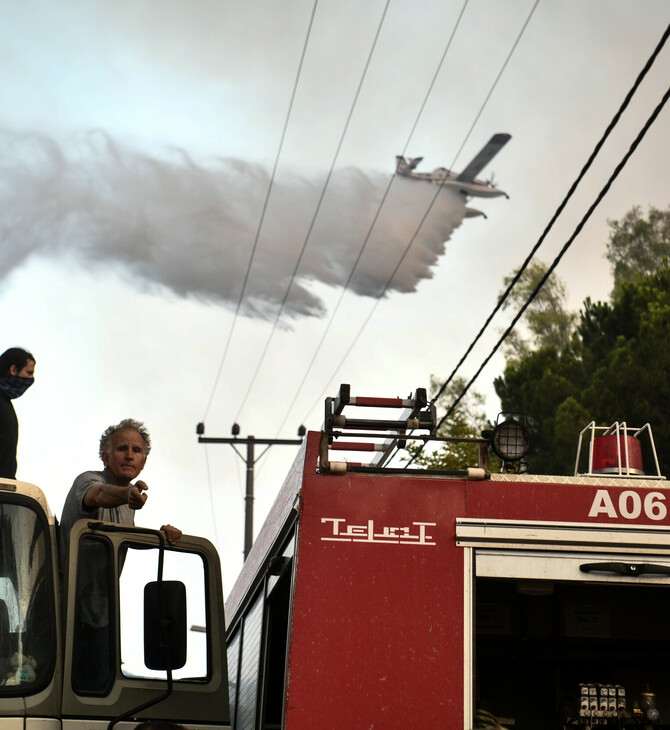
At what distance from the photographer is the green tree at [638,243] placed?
4916 cm

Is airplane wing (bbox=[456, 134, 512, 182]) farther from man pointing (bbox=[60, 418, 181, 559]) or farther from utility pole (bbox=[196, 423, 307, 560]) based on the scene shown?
man pointing (bbox=[60, 418, 181, 559])

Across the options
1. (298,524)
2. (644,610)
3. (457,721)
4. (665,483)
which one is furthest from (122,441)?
(644,610)

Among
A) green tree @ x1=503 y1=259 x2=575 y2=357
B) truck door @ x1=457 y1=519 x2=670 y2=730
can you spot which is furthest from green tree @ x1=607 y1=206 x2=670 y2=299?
truck door @ x1=457 y1=519 x2=670 y2=730

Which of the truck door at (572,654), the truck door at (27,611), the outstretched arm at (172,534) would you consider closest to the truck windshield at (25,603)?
the truck door at (27,611)

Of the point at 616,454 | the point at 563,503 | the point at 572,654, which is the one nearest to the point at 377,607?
the point at 563,503

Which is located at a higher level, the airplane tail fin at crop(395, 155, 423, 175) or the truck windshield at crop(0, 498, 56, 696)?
the airplane tail fin at crop(395, 155, 423, 175)

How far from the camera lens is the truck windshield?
5.21 metres

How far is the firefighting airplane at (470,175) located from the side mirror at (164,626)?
41.9m

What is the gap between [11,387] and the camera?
20.2ft

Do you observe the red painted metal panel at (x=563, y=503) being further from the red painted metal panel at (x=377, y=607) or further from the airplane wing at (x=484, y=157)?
the airplane wing at (x=484, y=157)

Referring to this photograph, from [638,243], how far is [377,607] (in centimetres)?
4689

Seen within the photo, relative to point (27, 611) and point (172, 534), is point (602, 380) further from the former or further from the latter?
point (27, 611)

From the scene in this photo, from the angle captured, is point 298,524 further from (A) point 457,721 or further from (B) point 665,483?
(B) point 665,483

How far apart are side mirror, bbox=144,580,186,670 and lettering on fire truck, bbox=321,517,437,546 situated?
0.75 metres
